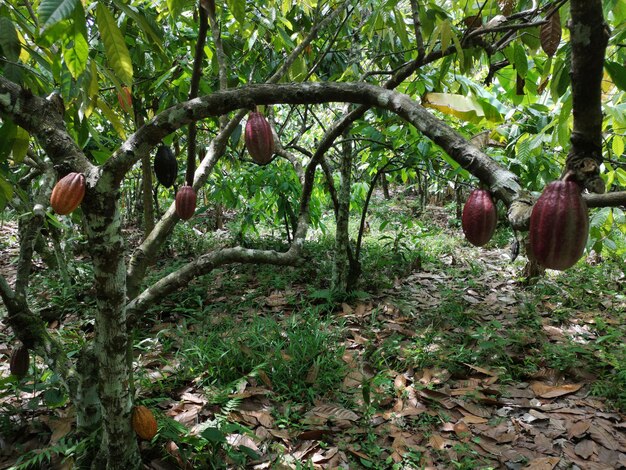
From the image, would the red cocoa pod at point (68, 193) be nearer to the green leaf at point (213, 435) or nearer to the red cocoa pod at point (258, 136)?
the red cocoa pod at point (258, 136)

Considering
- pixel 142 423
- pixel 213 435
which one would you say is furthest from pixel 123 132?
pixel 213 435

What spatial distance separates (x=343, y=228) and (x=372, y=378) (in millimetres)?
1223

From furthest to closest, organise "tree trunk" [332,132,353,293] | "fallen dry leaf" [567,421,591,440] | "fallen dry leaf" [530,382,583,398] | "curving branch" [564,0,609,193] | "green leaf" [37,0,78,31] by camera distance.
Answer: "tree trunk" [332,132,353,293]
"fallen dry leaf" [530,382,583,398]
"fallen dry leaf" [567,421,591,440]
"green leaf" [37,0,78,31]
"curving branch" [564,0,609,193]

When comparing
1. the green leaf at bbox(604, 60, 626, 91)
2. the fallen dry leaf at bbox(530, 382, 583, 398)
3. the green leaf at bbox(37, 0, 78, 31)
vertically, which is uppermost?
the green leaf at bbox(37, 0, 78, 31)

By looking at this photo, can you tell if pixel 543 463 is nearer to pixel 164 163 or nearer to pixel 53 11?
pixel 164 163

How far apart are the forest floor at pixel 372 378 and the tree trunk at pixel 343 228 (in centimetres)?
14

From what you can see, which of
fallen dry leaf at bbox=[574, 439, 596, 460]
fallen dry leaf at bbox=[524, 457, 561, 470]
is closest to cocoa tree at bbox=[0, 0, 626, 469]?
fallen dry leaf at bbox=[524, 457, 561, 470]

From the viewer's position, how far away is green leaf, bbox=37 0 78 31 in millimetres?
653

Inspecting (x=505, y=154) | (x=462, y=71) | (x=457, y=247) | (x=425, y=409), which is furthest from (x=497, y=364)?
(x=457, y=247)

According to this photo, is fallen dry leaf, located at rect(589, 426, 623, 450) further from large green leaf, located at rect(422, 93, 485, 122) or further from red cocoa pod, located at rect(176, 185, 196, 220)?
red cocoa pod, located at rect(176, 185, 196, 220)

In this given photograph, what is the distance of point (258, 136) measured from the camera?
1.18 metres

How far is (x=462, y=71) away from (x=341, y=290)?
198 cm

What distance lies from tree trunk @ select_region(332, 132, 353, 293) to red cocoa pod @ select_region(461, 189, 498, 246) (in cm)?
233

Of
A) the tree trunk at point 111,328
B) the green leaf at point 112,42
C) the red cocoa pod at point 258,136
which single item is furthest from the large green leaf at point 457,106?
the tree trunk at point 111,328
